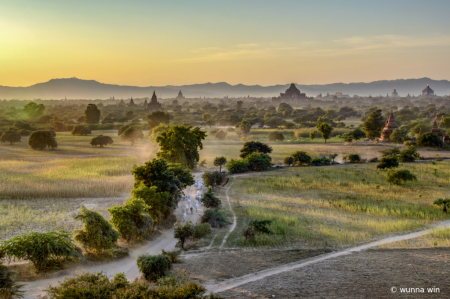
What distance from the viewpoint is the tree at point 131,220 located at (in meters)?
A: 13.5

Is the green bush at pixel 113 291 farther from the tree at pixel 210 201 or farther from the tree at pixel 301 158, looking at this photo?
the tree at pixel 301 158

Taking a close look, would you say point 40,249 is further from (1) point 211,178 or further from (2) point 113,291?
(1) point 211,178

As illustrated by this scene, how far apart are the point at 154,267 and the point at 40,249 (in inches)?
148

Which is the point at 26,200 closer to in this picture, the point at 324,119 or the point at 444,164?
the point at 444,164

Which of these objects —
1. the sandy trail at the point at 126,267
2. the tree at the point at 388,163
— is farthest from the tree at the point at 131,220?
the tree at the point at 388,163

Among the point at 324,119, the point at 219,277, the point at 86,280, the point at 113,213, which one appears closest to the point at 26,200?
the point at 113,213

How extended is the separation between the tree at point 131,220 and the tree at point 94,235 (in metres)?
0.97

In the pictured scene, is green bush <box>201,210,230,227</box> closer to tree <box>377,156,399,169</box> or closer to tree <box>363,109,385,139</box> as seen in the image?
tree <box>377,156,399,169</box>

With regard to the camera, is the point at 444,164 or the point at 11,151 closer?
the point at 444,164

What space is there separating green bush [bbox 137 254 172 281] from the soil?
2167 millimetres

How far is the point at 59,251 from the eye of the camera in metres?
10.7

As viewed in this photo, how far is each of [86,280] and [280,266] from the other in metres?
6.53

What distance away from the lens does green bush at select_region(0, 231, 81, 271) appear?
10.3 metres

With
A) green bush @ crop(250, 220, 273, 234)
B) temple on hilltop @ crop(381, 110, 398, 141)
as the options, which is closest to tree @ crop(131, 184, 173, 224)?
green bush @ crop(250, 220, 273, 234)
